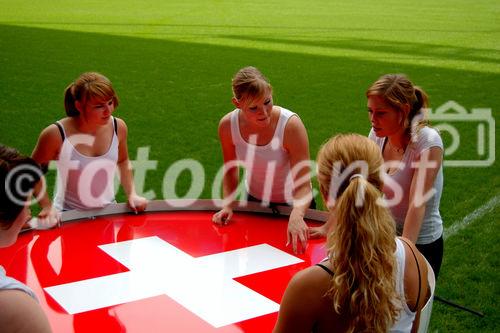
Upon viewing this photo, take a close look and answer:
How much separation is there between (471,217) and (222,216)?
2929 mm

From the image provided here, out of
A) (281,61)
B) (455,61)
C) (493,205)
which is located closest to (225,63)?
(281,61)

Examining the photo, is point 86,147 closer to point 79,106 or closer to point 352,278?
point 79,106

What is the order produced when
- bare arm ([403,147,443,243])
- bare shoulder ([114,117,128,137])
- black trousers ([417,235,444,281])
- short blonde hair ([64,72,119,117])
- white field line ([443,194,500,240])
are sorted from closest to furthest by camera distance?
bare arm ([403,147,443,243]) → black trousers ([417,235,444,281]) → short blonde hair ([64,72,119,117]) → bare shoulder ([114,117,128,137]) → white field line ([443,194,500,240])

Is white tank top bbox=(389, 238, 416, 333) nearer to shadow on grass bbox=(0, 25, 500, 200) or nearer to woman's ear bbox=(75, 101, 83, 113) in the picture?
woman's ear bbox=(75, 101, 83, 113)

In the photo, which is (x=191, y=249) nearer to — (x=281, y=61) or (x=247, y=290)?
(x=247, y=290)

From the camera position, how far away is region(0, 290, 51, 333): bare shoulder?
170 cm

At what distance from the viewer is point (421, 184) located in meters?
3.00

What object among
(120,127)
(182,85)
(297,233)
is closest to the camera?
(297,233)

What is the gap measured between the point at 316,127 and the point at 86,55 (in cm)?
605

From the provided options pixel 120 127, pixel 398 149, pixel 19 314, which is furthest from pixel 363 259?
pixel 120 127

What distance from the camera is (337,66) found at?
12320 mm

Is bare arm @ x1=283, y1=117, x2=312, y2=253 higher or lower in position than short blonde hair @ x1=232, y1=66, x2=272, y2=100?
lower

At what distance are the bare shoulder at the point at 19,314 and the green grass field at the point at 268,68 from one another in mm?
2702

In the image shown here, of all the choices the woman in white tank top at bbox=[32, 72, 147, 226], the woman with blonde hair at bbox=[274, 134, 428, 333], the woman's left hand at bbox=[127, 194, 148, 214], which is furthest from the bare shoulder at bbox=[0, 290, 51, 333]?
the woman's left hand at bbox=[127, 194, 148, 214]
